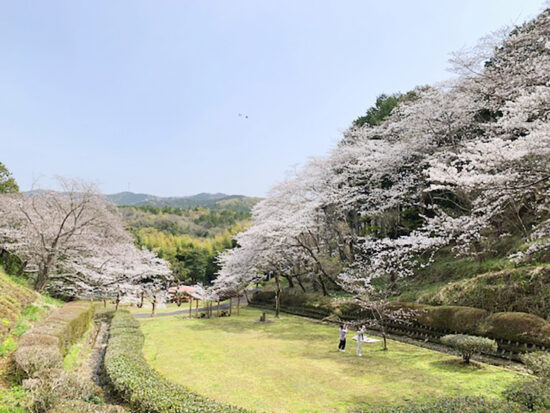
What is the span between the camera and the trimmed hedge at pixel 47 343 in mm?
7074

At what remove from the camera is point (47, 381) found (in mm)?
6566

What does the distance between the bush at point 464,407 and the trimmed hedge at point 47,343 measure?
23.5ft

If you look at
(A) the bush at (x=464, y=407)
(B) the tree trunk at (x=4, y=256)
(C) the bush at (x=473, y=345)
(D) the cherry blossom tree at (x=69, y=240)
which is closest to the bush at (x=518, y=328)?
(C) the bush at (x=473, y=345)

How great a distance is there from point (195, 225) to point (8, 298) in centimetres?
8322

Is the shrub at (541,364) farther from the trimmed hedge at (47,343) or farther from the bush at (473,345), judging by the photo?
the trimmed hedge at (47,343)

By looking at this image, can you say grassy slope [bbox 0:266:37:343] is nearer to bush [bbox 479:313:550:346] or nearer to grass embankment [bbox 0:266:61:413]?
grass embankment [bbox 0:266:61:413]

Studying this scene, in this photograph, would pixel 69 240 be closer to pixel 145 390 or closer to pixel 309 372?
pixel 145 390

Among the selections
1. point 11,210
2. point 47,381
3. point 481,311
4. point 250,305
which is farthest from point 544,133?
point 250,305

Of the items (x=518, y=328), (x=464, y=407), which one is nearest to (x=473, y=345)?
(x=518, y=328)

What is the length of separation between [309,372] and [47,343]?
7.31 metres

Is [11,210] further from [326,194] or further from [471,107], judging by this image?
[471,107]

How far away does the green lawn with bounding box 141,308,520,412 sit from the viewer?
8062 mm

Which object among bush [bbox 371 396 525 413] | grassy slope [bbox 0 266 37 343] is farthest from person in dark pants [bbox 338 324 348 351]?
grassy slope [bbox 0 266 37 343]

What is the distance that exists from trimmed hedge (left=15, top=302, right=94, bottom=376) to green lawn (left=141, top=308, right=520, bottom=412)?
2.88 m
